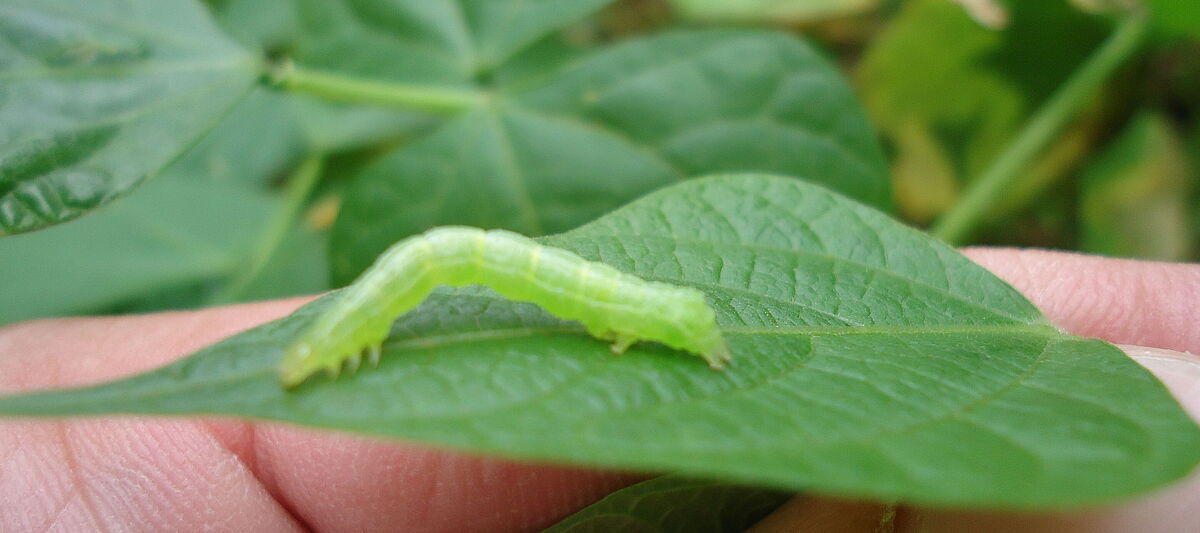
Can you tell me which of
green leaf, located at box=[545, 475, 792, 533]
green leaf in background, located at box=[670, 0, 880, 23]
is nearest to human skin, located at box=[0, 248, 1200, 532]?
green leaf, located at box=[545, 475, 792, 533]

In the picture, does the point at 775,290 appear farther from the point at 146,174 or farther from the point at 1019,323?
the point at 146,174

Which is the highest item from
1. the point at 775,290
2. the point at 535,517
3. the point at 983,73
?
the point at 983,73

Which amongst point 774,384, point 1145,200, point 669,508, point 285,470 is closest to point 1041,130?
point 1145,200

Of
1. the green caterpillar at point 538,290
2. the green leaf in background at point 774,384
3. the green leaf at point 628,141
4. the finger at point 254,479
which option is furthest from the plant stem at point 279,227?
the green leaf in background at point 774,384

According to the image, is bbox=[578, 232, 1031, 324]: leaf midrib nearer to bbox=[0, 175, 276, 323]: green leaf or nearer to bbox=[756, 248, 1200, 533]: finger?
bbox=[756, 248, 1200, 533]: finger

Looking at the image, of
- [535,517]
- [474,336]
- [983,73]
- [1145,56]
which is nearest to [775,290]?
[474,336]

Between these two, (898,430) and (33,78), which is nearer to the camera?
(898,430)

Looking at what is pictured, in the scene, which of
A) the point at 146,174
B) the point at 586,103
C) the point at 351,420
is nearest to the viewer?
the point at 351,420
